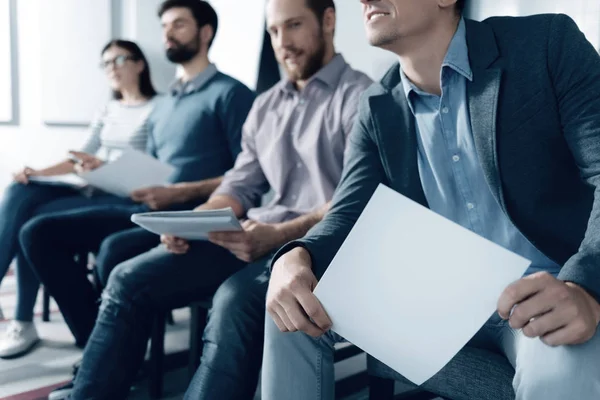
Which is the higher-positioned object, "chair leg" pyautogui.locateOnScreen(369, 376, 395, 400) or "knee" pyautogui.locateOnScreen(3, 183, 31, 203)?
"knee" pyautogui.locateOnScreen(3, 183, 31, 203)

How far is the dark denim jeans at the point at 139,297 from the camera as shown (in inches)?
58.4

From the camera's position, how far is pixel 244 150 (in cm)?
185

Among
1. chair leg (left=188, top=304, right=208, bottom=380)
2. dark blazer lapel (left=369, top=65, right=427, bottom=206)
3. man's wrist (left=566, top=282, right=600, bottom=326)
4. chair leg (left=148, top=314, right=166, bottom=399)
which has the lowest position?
chair leg (left=148, top=314, right=166, bottom=399)

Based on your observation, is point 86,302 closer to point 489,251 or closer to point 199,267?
point 199,267

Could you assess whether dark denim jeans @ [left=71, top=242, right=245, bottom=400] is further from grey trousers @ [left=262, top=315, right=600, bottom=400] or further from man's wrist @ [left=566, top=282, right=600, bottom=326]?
man's wrist @ [left=566, top=282, right=600, bottom=326]

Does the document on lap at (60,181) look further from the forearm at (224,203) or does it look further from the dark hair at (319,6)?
the dark hair at (319,6)

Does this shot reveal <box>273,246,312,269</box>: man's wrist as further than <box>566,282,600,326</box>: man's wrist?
Yes

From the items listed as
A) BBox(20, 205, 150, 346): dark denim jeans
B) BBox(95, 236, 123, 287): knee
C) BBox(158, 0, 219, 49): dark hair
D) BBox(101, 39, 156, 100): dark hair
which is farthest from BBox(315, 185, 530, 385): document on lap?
BBox(101, 39, 156, 100): dark hair

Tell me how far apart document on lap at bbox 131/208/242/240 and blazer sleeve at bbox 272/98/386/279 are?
256 millimetres

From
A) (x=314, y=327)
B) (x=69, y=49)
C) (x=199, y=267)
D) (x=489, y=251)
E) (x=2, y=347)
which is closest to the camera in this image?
(x=489, y=251)

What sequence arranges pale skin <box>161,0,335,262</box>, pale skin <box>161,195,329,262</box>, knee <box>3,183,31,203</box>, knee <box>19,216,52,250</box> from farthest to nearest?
knee <box>3,183,31,203</box>, knee <box>19,216,52,250</box>, pale skin <box>161,0,335,262</box>, pale skin <box>161,195,329,262</box>

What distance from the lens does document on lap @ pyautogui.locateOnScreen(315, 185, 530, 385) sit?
0.71m

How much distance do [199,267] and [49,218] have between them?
0.75 m

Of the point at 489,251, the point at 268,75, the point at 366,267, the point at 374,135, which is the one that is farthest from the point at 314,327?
the point at 268,75
